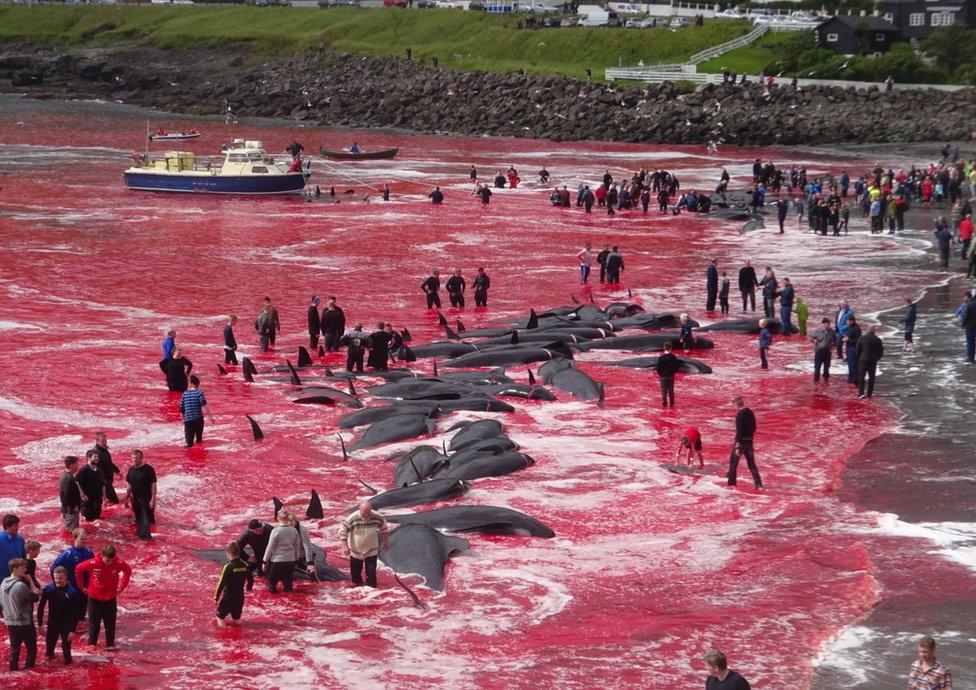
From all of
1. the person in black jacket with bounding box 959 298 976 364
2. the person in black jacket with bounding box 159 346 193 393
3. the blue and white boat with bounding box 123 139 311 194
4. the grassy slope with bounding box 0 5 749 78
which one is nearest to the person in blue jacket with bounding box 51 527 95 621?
the person in black jacket with bounding box 159 346 193 393

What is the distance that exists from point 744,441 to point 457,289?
16.4 metres

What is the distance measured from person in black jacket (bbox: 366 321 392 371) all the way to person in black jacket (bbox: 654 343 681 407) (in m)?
6.09

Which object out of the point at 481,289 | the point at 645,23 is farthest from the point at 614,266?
the point at 645,23

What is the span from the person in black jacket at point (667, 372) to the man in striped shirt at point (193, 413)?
8107mm

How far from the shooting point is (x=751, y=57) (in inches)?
3989

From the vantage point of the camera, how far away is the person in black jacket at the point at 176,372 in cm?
2711

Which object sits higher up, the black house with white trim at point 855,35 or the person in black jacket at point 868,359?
the black house with white trim at point 855,35

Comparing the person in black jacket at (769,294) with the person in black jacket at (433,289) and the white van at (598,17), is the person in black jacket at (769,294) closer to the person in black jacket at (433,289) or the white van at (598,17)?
the person in black jacket at (433,289)

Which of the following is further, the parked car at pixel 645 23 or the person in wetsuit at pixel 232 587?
the parked car at pixel 645 23

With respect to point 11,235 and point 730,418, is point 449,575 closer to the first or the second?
point 730,418

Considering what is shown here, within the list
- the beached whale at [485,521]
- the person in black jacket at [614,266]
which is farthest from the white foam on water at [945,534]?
the person in black jacket at [614,266]

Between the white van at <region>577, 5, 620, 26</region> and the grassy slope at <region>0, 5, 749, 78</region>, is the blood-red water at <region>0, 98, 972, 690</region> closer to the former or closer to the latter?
the grassy slope at <region>0, 5, 749, 78</region>

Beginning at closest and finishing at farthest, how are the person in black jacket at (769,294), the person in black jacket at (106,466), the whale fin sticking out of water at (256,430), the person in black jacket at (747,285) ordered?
the person in black jacket at (106,466), the whale fin sticking out of water at (256,430), the person in black jacket at (769,294), the person in black jacket at (747,285)

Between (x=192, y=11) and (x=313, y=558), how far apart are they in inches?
5564
